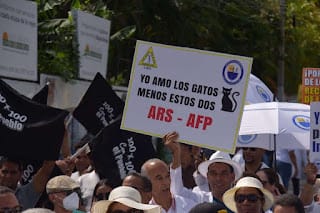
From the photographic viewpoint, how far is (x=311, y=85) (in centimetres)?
1331

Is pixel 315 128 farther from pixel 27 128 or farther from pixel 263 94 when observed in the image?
pixel 263 94

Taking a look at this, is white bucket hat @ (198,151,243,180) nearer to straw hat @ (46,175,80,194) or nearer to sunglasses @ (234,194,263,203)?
sunglasses @ (234,194,263,203)

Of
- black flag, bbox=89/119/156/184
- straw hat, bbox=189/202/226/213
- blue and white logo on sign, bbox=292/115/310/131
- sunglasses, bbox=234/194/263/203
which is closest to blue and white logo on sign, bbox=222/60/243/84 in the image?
black flag, bbox=89/119/156/184

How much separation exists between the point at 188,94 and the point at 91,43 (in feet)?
23.9

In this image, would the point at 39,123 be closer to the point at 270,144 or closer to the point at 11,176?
the point at 11,176

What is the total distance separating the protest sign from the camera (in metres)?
13.2

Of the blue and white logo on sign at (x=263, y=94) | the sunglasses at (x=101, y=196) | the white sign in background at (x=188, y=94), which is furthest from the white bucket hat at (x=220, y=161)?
the blue and white logo on sign at (x=263, y=94)

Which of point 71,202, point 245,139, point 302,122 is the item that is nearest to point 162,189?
point 71,202

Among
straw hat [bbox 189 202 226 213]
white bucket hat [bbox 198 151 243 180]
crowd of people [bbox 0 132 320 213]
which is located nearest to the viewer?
straw hat [bbox 189 202 226 213]

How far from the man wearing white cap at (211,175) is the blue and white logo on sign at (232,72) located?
2.28 feet

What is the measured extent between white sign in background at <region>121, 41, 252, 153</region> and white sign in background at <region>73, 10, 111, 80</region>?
267 inches

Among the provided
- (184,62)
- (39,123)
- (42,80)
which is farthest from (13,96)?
(42,80)

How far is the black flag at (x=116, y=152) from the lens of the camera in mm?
9227

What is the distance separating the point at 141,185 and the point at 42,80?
6486 millimetres
